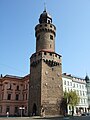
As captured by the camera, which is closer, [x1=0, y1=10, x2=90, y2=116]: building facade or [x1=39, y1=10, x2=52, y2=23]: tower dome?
[x1=0, y1=10, x2=90, y2=116]: building facade

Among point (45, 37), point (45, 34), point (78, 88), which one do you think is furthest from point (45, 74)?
point (78, 88)

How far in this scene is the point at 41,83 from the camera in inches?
1630

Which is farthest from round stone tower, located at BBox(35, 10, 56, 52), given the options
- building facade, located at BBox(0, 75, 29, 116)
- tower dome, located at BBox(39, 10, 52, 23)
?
building facade, located at BBox(0, 75, 29, 116)

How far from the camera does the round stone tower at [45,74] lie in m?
41.2

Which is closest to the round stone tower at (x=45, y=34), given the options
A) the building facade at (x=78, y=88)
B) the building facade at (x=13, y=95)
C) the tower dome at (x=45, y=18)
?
the tower dome at (x=45, y=18)

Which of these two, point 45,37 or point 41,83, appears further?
point 45,37

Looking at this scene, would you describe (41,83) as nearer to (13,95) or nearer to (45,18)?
(45,18)

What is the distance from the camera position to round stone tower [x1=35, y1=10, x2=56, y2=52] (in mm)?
46750

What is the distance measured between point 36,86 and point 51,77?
399cm

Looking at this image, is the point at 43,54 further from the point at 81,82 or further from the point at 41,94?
the point at 81,82

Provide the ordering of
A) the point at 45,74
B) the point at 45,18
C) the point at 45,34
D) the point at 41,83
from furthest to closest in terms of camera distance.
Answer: the point at 45,18
the point at 45,34
the point at 45,74
the point at 41,83

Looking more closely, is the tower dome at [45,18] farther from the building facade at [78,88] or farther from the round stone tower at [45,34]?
the building facade at [78,88]

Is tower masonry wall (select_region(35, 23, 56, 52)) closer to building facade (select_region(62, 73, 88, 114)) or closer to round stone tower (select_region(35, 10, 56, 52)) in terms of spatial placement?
round stone tower (select_region(35, 10, 56, 52))

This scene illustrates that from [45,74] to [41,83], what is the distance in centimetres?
247
